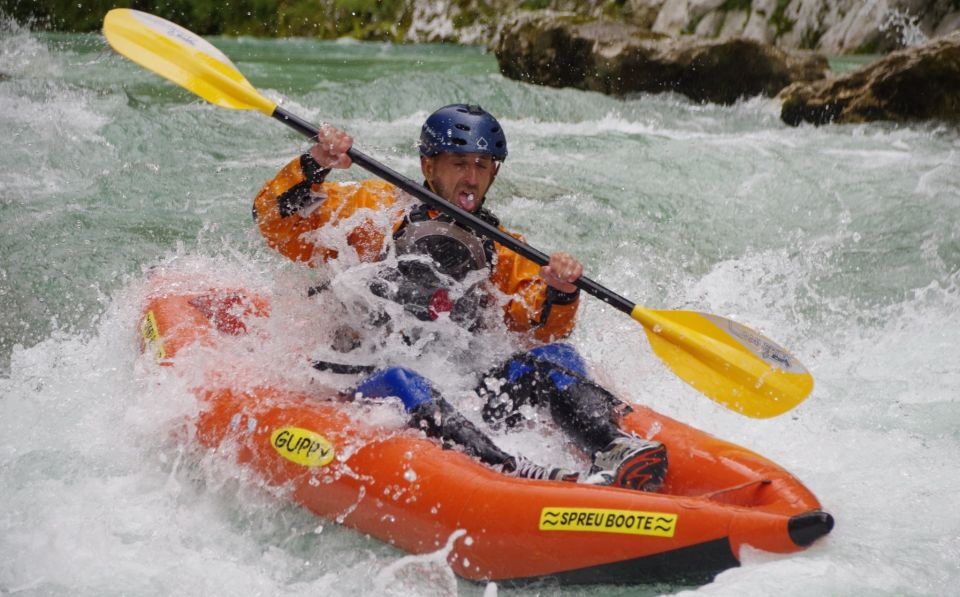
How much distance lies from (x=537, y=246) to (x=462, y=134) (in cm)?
306

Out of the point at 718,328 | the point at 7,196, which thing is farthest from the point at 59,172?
the point at 718,328

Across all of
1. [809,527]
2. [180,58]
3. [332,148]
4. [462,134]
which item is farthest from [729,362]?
[180,58]

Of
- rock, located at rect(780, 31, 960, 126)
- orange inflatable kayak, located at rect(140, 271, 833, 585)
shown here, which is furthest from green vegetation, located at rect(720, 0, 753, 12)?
orange inflatable kayak, located at rect(140, 271, 833, 585)

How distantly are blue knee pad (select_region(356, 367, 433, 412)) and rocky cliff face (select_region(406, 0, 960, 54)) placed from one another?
1361 centimetres

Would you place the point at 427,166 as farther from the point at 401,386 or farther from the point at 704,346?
the point at 704,346

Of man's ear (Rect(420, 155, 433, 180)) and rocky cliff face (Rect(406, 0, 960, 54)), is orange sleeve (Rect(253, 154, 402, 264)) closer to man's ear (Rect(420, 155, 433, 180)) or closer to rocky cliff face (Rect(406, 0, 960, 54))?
man's ear (Rect(420, 155, 433, 180))

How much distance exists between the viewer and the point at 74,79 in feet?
36.3

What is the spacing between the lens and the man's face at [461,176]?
3.71 metres

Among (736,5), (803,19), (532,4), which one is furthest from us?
(532,4)

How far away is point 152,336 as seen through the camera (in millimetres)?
Answer: 4184

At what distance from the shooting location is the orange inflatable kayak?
2.73 metres

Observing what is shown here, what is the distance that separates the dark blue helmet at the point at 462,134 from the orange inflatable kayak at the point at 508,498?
39.3 inches

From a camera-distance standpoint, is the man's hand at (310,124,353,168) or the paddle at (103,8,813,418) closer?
the paddle at (103,8,813,418)

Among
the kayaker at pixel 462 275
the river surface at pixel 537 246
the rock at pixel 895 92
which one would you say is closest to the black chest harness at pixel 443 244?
the kayaker at pixel 462 275
